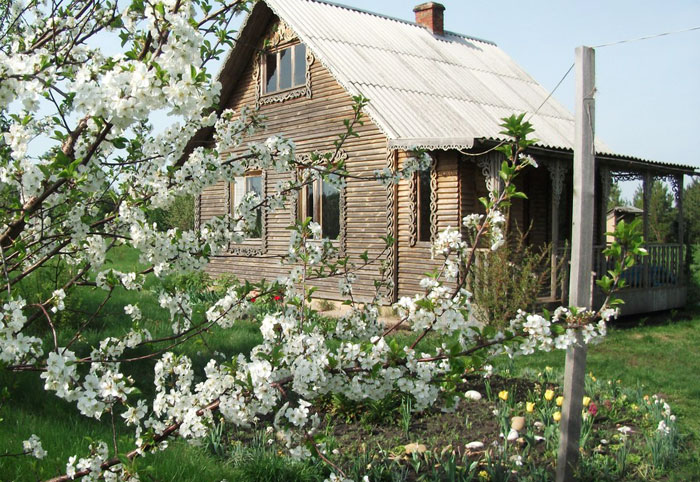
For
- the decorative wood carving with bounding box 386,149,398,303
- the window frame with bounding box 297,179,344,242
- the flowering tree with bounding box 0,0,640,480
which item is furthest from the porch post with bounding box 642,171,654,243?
the flowering tree with bounding box 0,0,640,480

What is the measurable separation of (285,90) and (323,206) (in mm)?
2759

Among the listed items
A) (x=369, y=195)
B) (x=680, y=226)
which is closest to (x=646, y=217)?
(x=680, y=226)

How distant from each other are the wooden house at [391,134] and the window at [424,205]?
21 mm

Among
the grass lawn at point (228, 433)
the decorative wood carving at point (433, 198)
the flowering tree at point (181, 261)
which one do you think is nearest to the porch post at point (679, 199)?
the grass lawn at point (228, 433)

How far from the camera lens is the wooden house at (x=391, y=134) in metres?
11.2

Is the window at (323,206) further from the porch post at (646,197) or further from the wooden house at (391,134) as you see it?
the porch post at (646,197)

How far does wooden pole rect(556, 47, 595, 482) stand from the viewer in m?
4.15

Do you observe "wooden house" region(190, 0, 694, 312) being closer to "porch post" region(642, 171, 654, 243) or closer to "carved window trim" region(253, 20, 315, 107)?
"carved window trim" region(253, 20, 315, 107)

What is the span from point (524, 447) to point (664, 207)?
22390 millimetres

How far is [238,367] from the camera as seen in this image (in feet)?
8.72

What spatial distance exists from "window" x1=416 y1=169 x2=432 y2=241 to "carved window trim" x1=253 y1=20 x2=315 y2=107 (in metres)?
3.28

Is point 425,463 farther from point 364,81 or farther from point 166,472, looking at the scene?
point 364,81

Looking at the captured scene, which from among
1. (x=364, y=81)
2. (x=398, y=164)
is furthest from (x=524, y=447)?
(x=364, y=81)

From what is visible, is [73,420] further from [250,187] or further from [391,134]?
[250,187]
